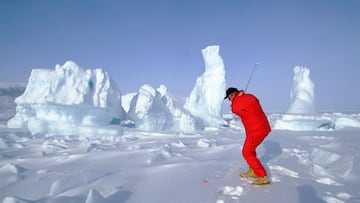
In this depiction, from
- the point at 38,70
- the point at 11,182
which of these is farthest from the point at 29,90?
the point at 11,182

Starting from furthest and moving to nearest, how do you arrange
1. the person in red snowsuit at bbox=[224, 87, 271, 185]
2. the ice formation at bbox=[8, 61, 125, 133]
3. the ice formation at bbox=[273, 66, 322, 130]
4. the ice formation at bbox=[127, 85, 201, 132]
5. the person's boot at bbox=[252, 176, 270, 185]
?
the ice formation at bbox=[273, 66, 322, 130], the ice formation at bbox=[127, 85, 201, 132], the ice formation at bbox=[8, 61, 125, 133], the person in red snowsuit at bbox=[224, 87, 271, 185], the person's boot at bbox=[252, 176, 270, 185]

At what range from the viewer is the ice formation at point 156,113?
45.2 ft

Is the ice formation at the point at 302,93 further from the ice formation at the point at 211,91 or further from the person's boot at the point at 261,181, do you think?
the person's boot at the point at 261,181

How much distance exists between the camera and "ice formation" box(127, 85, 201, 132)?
543 inches

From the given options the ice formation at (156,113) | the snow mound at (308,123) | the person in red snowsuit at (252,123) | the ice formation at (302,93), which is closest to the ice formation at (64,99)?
the ice formation at (156,113)

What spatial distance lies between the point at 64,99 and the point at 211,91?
1173 cm

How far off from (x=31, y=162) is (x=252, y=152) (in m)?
3.37

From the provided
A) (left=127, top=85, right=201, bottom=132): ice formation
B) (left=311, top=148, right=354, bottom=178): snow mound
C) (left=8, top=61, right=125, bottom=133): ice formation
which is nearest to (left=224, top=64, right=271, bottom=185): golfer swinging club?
(left=311, top=148, right=354, bottom=178): snow mound

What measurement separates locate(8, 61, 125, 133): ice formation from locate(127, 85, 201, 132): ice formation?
199 cm

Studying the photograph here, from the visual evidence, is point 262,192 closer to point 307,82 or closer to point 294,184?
point 294,184

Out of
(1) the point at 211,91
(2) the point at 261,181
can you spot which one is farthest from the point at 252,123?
(1) the point at 211,91

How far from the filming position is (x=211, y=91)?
19.6 meters

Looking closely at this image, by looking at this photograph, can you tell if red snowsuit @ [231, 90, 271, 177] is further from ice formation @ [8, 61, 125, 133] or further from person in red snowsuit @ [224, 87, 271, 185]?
ice formation @ [8, 61, 125, 133]

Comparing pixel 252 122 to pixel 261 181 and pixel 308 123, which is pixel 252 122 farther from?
pixel 308 123
